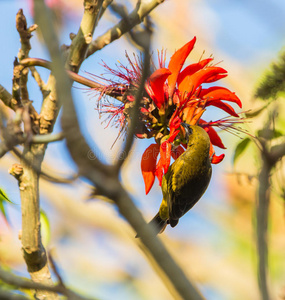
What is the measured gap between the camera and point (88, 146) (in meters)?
0.81

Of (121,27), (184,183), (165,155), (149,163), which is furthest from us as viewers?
(184,183)

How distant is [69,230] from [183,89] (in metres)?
4.42

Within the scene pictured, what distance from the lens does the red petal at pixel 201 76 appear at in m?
1.83

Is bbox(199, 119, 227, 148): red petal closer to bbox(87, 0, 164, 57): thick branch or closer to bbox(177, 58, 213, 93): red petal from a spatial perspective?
bbox(177, 58, 213, 93): red petal

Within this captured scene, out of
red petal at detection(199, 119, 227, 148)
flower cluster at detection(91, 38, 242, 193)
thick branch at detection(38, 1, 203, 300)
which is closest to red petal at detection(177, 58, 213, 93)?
flower cluster at detection(91, 38, 242, 193)

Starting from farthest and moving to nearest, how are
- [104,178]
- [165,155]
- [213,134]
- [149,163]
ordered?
1. [213,134]
2. [149,163]
3. [165,155]
4. [104,178]

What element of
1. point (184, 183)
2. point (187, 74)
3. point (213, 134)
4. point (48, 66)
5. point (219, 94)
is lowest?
point (184, 183)

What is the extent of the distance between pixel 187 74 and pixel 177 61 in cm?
11

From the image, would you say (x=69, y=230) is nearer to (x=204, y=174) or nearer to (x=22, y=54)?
(x=204, y=174)

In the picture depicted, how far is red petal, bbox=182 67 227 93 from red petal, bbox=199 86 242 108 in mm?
50

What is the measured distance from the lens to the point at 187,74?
190 cm

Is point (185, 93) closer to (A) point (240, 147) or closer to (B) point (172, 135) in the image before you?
(B) point (172, 135)

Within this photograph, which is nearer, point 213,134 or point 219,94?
point 219,94

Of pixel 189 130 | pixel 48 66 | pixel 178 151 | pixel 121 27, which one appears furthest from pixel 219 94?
pixel 48 66
